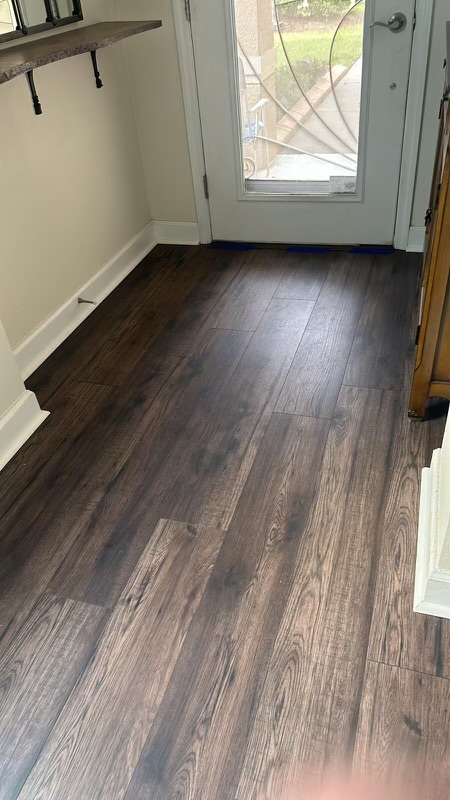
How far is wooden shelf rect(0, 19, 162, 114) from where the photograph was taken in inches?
68.5

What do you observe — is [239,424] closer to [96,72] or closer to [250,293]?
[250,293]

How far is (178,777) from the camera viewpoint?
1194 mm

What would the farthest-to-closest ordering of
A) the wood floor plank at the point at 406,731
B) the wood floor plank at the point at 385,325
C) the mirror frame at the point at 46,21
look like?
the wood floor plank at the point at 385,325, the mirror frame at the point at 46,21, the wood floor plank at the point at 406,731

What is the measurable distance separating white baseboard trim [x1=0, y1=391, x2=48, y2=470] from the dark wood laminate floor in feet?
0.15

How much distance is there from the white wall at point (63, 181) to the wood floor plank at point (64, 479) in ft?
1.54

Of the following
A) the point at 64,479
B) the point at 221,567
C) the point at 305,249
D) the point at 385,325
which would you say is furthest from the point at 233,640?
the point at 305,249

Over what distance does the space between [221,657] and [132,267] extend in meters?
2.19

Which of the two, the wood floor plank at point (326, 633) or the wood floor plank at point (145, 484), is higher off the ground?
the wood floor plank at point (326, 633)

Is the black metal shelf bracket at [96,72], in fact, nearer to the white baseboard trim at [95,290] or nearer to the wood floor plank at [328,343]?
the white baseboard trim at [95,290]

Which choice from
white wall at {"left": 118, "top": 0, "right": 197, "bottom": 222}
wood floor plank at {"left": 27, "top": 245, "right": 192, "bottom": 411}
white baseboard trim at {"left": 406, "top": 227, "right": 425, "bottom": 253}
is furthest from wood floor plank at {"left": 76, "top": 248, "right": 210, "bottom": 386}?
white baseboard trim at {"left": 406, "top": 227, "right": 425, "bottom": 253}

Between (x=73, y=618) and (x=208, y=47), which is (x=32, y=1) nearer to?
(x=208, y=47)

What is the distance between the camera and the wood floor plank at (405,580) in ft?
4.44

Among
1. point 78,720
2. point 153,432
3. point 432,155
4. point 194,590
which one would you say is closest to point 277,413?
point 153,432

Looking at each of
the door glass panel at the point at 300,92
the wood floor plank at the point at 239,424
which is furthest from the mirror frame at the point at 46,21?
the wood floor plank at the point at 239,424
